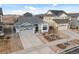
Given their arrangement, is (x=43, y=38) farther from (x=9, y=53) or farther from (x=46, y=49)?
(x=9, y=53)

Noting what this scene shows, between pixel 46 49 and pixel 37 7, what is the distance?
0.54 metres

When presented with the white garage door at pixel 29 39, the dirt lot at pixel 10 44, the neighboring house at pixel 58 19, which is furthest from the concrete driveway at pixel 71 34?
the dirt lot at pixel 10 44

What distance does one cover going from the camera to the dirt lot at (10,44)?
2.00 meters

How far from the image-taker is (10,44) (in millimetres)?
2006

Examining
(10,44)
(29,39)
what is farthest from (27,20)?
(10,44)

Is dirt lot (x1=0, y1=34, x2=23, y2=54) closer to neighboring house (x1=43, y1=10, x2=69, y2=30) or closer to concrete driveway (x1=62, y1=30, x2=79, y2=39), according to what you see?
neighboring house (x1=43, y1=10, x2=69, y2=30)

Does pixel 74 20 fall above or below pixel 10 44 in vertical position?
above

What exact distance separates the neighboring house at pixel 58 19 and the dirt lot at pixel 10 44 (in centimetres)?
45

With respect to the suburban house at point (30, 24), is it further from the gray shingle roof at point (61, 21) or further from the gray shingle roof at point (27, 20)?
→ the gray shingle roof at point (61, 21)

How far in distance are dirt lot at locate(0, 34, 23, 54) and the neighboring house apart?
17.6 inches

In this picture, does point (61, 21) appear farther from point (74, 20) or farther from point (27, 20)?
point (27, 20)

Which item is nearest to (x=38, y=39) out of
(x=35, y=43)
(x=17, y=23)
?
(x=35, y=43)

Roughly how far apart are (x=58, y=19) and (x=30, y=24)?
363 millimetres

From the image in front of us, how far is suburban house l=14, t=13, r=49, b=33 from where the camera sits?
2023 millimetres
